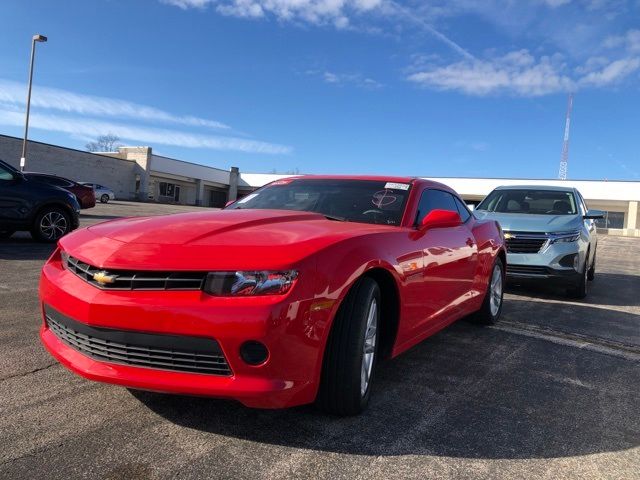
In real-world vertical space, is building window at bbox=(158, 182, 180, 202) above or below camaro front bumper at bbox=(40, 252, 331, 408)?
above

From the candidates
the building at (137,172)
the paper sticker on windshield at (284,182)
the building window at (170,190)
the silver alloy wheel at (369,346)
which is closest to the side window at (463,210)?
the paper sticker on windshield at (284,182)

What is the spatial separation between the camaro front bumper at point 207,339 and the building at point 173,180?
3133 centimetres

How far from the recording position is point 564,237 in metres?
7.29

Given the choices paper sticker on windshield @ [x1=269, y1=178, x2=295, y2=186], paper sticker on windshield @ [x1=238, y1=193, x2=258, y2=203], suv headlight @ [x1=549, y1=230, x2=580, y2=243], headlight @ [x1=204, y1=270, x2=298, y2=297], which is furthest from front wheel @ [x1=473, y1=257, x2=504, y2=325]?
headlight @ [x1=204, y1=270, x2=298, y2=297]

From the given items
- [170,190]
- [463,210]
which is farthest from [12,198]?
[170,190]

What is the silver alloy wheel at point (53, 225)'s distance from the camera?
956 centimetres

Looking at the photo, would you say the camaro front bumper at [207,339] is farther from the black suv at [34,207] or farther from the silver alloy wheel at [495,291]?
the black suv at [34,207]

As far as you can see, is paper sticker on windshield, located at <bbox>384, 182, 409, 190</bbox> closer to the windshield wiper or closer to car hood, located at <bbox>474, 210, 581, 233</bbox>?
the windshield wiper

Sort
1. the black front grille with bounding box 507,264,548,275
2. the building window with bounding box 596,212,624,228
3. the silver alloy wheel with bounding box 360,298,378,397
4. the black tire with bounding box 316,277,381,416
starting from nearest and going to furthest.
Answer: the black tire with bounding box 316,277,381,416 → the silver alloy wheel with bounding box 360,298,378,397 → the black front grille with bounding box 507,264,548,275 → the building window with bounding box 596,212,624,228

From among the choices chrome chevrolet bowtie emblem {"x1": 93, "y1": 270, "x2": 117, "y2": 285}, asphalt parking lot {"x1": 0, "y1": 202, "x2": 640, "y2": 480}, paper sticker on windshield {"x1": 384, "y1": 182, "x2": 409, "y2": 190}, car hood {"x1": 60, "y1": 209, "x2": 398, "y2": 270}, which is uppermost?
paper sticker on windshield {"x1": 384, "y1": 182, "x2": 409, "y2": 190}

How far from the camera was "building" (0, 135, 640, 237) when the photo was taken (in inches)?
1626

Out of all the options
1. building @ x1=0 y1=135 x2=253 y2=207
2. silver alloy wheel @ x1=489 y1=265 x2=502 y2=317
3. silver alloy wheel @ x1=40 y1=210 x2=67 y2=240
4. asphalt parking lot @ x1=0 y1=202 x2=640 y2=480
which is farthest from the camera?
building @ x1=0 y1=135 x2=253 y2=207

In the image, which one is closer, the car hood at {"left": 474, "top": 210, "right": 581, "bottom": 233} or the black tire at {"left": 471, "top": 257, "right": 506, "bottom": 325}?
the black tire at {"left": 471, "top": 257, "right": 506, "bottom": 325}

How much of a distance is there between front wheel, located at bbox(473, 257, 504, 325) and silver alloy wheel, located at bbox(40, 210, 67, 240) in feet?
25.5
